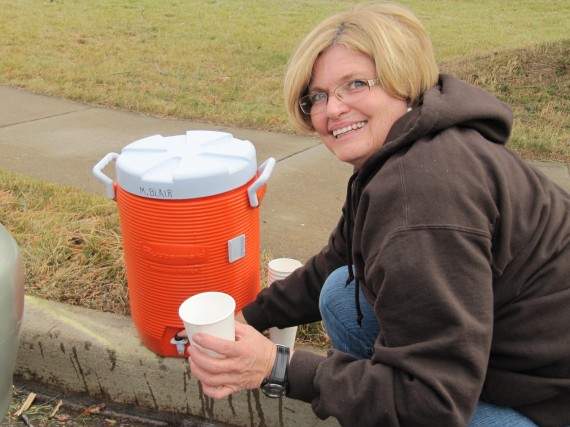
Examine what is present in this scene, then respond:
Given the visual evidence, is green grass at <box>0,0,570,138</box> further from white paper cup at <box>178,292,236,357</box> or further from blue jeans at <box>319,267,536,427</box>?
white paper cup at <box>178,292,236,357</box>

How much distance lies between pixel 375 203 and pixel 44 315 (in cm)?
160

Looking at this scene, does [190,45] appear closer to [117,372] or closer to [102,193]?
[102,193]

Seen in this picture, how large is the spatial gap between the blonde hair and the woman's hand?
70cm

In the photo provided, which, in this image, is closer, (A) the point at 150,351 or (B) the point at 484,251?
(B) the point at 484,251

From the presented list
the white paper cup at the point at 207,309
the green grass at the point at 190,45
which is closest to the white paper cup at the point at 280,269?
the white paper cup at the point at 207,309

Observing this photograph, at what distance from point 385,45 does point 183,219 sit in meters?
0.78

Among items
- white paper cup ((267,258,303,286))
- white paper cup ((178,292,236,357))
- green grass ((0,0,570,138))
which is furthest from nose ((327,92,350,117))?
green grass ((0,0,570,138))

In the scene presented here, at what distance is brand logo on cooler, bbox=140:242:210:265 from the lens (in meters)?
2.00

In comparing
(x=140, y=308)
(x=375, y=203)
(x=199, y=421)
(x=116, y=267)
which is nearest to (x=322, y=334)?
(x=199, y=421)

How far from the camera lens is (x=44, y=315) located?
8.12 feet

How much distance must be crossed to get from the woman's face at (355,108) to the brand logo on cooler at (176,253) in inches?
22.8

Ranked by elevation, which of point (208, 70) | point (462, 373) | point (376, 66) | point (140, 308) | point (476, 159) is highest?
point (376, 66)

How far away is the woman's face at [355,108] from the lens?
5.32 feet

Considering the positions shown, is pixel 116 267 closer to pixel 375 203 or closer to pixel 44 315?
pixel 44 315
